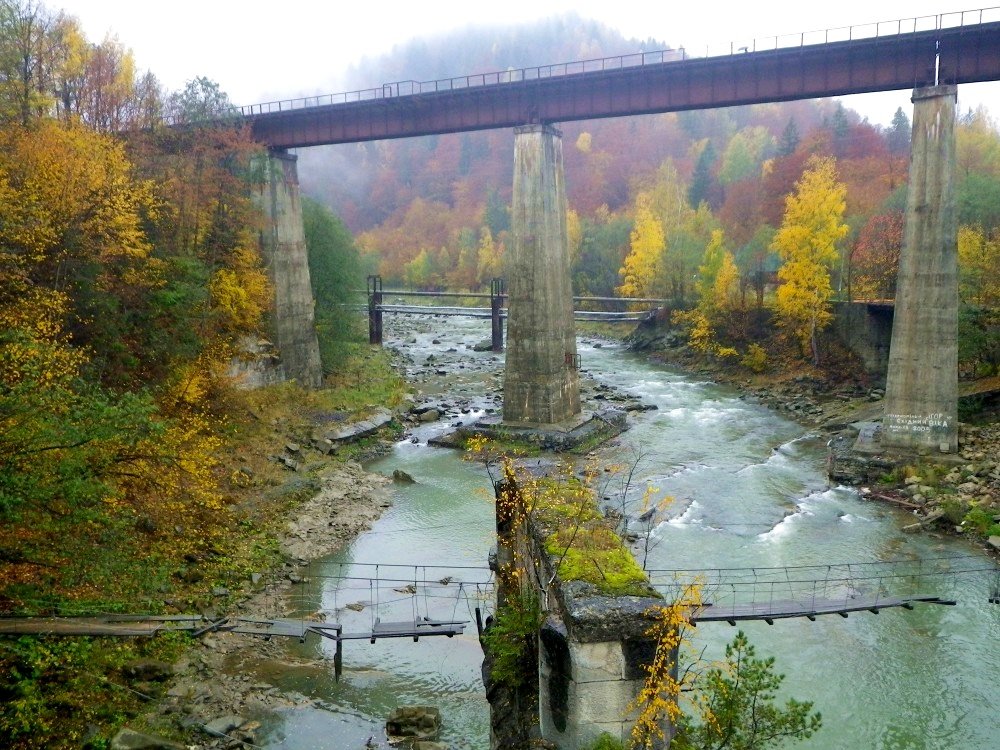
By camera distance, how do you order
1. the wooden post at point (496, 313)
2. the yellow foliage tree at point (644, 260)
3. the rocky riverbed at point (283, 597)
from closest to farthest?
the rocky riverbed at point (283, 597), the wooden post at point (496, 313), the yellow foliage tree at point (644, 260)

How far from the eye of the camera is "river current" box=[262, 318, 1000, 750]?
13953mm

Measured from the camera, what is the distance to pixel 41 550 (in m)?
12.0

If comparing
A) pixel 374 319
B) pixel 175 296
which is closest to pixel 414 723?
pixel 175 296

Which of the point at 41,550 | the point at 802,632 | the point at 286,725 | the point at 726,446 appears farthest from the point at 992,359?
the point at 41,550

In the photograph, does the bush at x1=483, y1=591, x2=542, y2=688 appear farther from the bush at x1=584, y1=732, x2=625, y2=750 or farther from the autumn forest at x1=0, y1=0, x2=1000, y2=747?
the autumn forest at x1=0, y1=0, x2=1000, y2=747

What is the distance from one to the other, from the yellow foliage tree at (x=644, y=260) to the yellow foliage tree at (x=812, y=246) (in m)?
16.9

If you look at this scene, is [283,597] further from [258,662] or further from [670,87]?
[670,87]

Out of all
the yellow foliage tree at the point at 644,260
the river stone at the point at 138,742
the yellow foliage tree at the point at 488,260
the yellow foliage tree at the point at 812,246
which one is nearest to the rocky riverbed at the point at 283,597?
the river stone at the point at 138,742

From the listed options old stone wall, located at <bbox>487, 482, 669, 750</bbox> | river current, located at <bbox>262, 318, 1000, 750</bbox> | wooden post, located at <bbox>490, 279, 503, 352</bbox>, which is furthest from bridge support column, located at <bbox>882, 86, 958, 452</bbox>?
wooden post, located at <bbox>490, 279, 503, 352</bbox>

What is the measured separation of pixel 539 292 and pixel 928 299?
13.2 m

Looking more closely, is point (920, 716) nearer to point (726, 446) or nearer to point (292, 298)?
point (726, 446)

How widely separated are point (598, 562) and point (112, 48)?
36.3 meters

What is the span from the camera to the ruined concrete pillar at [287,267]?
3597 centimetres

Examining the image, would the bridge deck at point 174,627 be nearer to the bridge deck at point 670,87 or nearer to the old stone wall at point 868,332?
the bridge deck at point 670,87
